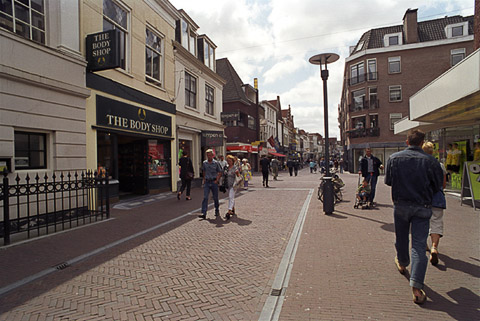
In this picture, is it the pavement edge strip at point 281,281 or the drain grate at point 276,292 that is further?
the drain grate at point 276,292

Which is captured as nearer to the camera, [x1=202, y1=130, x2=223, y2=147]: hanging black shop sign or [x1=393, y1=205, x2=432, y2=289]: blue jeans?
[x1=393, y1=205, x2=432, y2=289]: blue jeans

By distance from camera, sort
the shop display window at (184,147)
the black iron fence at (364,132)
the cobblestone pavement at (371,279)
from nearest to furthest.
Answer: the cobblestone pavement at (371,279)
the shop display window at (184,147)
the black iron fence at (364,132)

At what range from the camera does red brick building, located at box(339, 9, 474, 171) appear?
28188mm

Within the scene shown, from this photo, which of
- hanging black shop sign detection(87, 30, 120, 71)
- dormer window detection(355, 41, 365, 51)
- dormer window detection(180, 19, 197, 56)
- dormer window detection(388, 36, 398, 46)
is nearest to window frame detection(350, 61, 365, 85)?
dormer window detection(355, 41, 365, 51)

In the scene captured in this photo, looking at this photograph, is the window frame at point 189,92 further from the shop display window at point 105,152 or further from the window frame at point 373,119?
the window frame at point 373,119

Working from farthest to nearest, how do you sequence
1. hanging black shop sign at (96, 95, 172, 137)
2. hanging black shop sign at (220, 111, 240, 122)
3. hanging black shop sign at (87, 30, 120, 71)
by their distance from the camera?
1. hanging black shop sign at (220, 111, 240, 122)
2. hanging black shop sign at (96, 95, 172, 137)
3. hanging black shop sign at (87, 30, 120, 71)

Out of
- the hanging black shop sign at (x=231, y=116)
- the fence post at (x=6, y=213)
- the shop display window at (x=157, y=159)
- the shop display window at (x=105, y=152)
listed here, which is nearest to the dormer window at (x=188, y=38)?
the hanging black shop sign at (x=231, y=116)

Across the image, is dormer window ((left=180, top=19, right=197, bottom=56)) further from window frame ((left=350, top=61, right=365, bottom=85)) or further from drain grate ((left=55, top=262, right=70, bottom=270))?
window frame ((left=350, top=61, right=365, bottom=85))

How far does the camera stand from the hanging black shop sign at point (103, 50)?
26.0 ft

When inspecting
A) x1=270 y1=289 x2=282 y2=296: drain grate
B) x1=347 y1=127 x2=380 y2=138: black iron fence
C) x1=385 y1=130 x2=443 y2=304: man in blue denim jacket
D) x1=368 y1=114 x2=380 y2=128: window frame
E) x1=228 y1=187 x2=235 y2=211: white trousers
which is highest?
x1=368 y1=114 x2=380 y2=128: window frame

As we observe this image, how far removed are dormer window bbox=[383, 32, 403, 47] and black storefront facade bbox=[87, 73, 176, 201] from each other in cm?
2765

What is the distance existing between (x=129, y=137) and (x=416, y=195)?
1103 cm

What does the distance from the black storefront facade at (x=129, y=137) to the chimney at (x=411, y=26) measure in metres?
28.5

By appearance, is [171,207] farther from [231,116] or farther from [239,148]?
[239,148]
